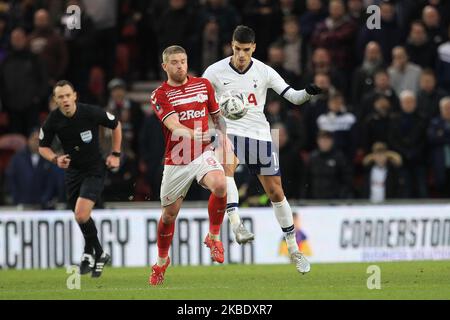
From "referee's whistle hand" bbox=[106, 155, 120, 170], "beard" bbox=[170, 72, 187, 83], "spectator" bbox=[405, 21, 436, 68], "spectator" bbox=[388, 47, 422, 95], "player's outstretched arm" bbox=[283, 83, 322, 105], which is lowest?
"referee's whistle hand" bbox=[106, 155, 120, 170]

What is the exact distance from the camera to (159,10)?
23.8 m

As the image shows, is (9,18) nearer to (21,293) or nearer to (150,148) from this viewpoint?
(150,148)

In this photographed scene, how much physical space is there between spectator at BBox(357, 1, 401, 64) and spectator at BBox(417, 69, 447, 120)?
1415 mm

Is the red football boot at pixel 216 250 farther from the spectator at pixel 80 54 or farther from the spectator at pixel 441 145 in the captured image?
the spectator at pixel 80 54

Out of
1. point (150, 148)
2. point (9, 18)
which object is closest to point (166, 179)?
point (150, 148)

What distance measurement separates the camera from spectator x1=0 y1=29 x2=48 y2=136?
74.6ft

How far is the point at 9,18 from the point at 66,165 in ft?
32.1

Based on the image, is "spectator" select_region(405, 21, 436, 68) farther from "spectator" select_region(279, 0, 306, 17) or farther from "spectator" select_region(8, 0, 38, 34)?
"spectator" select_region(8, 0, 38, 34)

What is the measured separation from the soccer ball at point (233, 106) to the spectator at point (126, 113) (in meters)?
7.59

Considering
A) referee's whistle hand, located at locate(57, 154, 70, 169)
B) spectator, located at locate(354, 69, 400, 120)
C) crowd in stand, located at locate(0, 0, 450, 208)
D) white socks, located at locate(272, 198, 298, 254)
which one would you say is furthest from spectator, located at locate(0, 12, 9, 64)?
white socks, located at locate(272, 198, 298, 254)

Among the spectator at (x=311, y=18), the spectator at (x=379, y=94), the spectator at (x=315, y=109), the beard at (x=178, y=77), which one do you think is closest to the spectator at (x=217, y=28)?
the spectator at (x=311, y=18)

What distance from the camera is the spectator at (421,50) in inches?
872

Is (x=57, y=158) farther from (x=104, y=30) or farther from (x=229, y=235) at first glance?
(x=104, y=30)

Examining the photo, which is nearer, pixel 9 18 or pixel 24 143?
pixel 24 143
